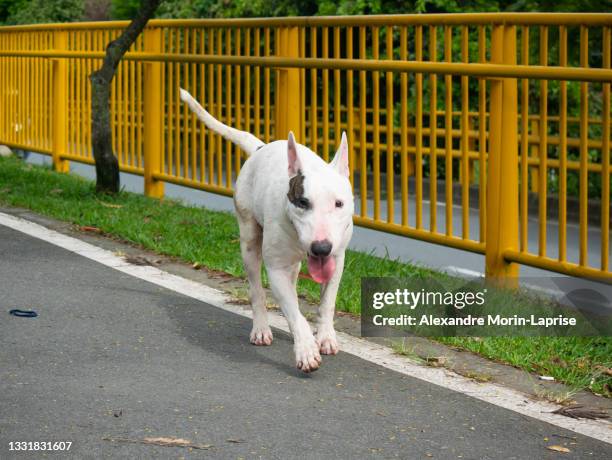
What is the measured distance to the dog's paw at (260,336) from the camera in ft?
21.4

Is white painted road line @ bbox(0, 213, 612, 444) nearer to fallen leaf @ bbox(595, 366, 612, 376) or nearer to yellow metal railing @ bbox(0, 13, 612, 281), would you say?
fallen leaf @ bbox(595, 366, 612, 376)

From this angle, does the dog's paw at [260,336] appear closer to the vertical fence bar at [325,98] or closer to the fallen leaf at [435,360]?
the fallen leaf at [435,360]

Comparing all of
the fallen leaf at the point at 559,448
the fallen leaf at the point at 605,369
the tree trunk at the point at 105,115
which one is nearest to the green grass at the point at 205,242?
the fallen leaf at the point at 605,369

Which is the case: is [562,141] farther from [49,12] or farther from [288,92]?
[49,12]

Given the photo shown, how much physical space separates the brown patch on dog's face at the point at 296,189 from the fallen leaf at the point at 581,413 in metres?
1.36

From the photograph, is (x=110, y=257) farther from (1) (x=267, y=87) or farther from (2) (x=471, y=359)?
(2) (x=471, y=359)

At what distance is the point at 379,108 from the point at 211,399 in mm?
4797

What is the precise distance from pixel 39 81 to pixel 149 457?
10778 millimetres

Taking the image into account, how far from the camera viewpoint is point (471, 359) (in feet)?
20.8

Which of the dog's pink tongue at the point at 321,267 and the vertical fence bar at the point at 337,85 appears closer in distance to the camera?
the dog's pink tongue at the point at 321,267

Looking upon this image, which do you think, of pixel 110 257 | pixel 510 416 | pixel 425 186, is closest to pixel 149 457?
pixel 510 416

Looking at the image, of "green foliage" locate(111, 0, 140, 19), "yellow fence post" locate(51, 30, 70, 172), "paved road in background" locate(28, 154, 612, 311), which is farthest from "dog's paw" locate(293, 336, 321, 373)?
"green foliage" locate(111, 0, 140, 19)

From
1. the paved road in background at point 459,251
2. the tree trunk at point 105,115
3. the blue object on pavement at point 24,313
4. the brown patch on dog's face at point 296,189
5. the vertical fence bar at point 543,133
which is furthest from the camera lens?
the tree trunk at point 105,115

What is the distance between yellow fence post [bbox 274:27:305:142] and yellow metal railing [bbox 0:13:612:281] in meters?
0.01
